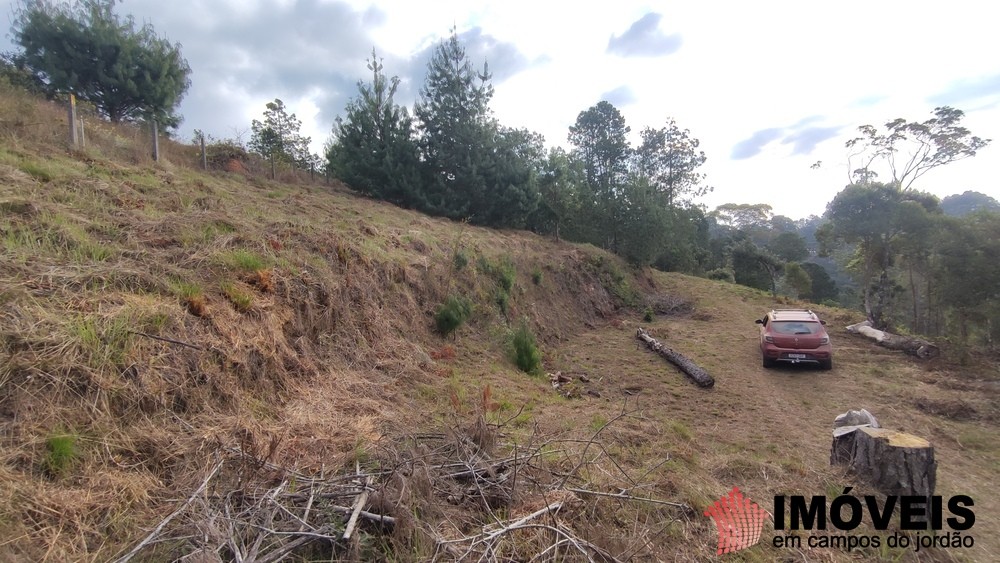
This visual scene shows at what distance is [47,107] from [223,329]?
11.1 metres

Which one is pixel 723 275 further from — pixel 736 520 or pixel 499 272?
pixel 736 520

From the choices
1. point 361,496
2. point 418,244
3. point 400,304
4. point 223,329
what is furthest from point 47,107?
point 361,496

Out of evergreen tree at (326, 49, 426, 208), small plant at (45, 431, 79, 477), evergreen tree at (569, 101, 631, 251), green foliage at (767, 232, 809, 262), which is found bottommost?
small plant at (45, 431, 79, 477)

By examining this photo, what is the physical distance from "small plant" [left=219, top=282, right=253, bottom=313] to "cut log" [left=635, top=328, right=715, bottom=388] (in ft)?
27.3

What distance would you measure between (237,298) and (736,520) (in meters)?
5.25

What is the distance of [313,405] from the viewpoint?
439cm

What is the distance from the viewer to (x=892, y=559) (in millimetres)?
2930

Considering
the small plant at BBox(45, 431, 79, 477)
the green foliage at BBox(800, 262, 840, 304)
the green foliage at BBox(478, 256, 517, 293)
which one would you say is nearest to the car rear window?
the green foliage at BBox(478, 256, 517, 293)

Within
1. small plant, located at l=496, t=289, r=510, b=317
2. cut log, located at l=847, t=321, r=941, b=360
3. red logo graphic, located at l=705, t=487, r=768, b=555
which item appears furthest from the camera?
small plant, located at l=496, t=289, r=510, b=317

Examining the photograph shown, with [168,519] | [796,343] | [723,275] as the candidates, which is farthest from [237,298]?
[723,275]

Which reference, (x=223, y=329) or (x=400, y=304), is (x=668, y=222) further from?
(x=223, y=329)

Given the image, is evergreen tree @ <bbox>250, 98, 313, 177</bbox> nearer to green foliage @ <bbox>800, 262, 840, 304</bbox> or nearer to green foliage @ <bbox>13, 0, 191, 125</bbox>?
green foliage @ <bbox>13, 0, 191, 125</bbox>

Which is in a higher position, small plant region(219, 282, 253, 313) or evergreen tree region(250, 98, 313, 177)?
evergreen tree region(250, 98, 313, 177)

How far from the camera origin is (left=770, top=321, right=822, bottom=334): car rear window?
32.6 feet
